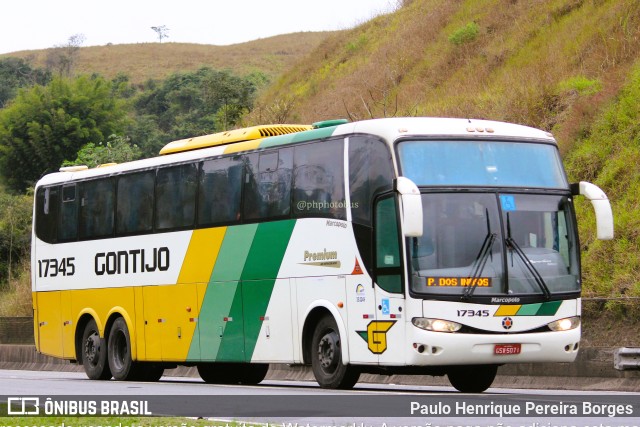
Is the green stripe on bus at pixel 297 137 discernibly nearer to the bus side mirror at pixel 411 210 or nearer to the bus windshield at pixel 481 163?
the bus windshield at pixel 481 163

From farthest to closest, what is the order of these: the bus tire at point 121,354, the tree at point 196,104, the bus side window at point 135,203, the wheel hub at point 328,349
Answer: the tree at point 196,104, the bus tire at point 121,354, the bus side window at point 135,203, the wheel hub at point 328,349

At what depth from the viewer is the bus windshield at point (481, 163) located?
651 inches

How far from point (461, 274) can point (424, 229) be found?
73 cm

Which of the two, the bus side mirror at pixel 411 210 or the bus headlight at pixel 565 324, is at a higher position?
the bus side mirror at pixel 411 210

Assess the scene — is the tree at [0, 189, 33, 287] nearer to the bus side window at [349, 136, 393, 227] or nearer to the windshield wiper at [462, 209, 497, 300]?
the bus side window at [349, 136, 393, 227]

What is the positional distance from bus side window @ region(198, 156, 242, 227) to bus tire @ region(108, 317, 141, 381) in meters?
3.44

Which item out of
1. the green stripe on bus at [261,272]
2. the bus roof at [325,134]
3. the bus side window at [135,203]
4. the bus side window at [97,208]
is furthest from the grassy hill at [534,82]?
the bus side window at [97,208]

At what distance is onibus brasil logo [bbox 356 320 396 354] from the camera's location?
16.5 metres

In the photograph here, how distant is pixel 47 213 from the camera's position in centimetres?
2538

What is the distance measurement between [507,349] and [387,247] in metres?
2.00

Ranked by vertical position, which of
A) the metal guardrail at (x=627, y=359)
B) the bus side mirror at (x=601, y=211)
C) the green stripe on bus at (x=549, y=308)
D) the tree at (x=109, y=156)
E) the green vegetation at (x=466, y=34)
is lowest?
the metal guardrail at (x=627, y=359)

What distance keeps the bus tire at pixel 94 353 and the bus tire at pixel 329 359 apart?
6.50m

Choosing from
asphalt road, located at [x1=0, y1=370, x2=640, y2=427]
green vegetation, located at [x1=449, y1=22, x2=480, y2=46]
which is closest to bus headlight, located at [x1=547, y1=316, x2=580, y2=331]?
asphalt road, located at [x1=0, y1=370, x2=640, y2=427]

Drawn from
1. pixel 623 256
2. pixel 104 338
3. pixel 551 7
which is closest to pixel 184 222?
pixel 104 338
